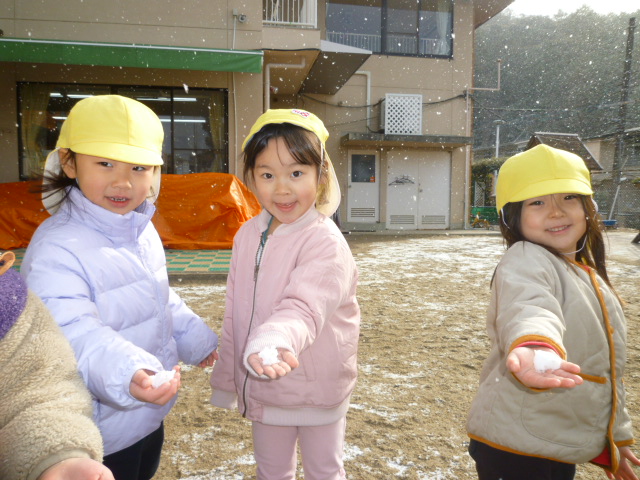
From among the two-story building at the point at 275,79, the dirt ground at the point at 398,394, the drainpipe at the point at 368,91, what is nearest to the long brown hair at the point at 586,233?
the dirt ground at the point at 398,394

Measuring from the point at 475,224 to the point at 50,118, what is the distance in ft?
43.1

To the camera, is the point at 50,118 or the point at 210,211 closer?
the point at 210,211

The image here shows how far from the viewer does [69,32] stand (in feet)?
26.1

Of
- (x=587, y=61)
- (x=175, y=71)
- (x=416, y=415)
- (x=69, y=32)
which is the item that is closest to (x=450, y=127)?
(x=175, y=71)

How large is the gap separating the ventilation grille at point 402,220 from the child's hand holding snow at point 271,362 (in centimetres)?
1429

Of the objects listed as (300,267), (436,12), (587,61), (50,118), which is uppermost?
(587,61)

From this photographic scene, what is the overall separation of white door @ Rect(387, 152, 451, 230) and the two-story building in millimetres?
34

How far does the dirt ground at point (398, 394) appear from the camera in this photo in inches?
78.2

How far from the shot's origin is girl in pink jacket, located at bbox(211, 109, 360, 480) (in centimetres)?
140

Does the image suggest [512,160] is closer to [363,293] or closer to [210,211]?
[363,293]

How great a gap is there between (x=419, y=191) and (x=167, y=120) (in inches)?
347

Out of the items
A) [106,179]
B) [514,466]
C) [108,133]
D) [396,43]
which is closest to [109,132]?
[108,133]

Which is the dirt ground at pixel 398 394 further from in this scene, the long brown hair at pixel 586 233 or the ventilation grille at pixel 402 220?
the ventilation grille at pixel 402 220

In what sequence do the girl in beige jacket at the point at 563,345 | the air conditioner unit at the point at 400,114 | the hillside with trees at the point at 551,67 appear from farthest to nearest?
the hillside with trees at the point at 551,67
the air conditioner unit at the point at 400,114
the girl in beige jacket at the point at 563,345
